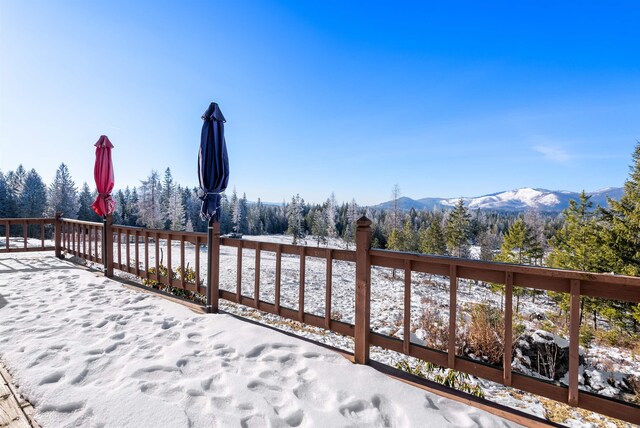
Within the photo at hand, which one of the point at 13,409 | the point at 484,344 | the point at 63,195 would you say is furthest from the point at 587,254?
the point at 63,195

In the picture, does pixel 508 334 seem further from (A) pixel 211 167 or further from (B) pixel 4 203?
(B) pixel 4 203

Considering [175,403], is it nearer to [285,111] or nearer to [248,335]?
[248,335]

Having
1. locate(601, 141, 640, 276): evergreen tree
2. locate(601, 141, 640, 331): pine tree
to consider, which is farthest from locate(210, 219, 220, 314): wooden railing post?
locate(601, 141, 640, 331): pine tree

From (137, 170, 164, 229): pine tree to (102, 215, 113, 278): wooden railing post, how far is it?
110ft

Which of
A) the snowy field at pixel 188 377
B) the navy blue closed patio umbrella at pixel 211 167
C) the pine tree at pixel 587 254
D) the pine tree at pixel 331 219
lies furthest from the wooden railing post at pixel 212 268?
the pine tree at pixel 331 219

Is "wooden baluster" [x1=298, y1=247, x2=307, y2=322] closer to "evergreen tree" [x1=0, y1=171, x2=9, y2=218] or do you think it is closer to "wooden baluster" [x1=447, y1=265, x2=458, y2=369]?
"wooden baluster" [x1=447, y1=265, x2=458, y2=369]

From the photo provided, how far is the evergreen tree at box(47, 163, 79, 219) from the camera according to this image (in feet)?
116

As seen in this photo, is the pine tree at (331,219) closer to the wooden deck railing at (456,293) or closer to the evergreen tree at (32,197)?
the evergreen tree at (32,197)

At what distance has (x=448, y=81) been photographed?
10.1 metres

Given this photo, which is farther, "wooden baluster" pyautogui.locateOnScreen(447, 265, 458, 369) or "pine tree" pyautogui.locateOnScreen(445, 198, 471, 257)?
"pine tree" pyautogui.locateOnScreen(445, 198, 471, 257)

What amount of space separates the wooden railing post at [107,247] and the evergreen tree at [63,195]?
39371 mm

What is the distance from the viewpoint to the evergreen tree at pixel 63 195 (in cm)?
3541

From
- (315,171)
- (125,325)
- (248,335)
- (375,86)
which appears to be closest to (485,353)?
(248,335)

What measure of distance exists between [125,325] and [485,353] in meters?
5.17
